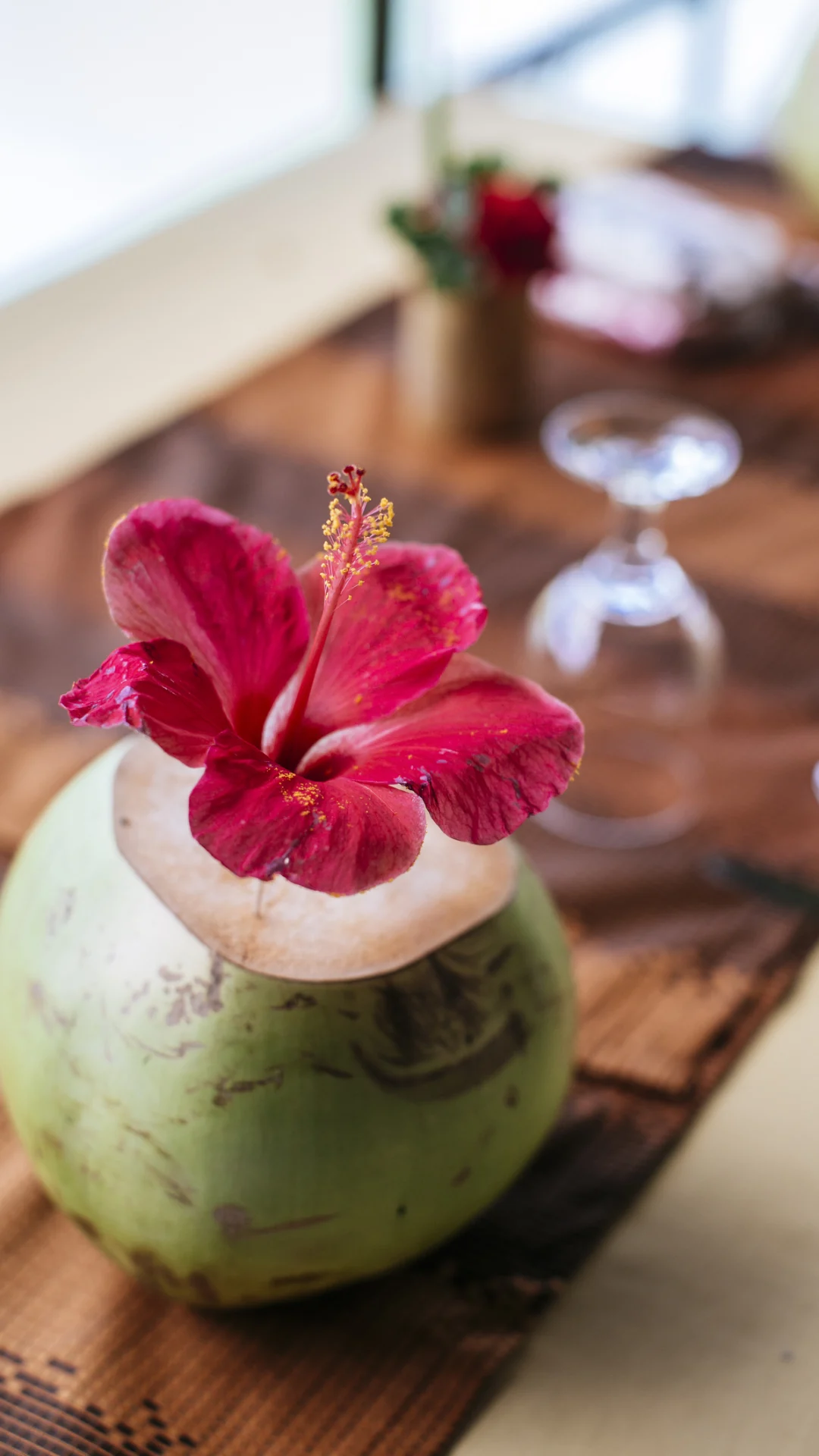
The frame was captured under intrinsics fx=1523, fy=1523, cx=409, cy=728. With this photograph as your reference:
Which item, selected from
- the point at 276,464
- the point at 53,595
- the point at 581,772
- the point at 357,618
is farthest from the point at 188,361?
the point at 357,618

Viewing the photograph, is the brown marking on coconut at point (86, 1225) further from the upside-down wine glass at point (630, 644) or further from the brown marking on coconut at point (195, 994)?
the upside-down wine glass at point (630, 644)

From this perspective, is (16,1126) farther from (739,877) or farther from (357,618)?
(739,877)

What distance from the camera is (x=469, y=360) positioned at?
0.74 meters

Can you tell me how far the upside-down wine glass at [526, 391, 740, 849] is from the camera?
0.53 metres

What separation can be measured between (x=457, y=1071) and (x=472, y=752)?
3.0 inches

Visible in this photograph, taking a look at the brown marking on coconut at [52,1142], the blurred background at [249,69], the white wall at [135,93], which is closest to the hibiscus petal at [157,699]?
the brown marking on coconut at [52,1142]

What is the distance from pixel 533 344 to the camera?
761 mm

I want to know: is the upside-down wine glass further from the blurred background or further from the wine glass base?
the blurred background

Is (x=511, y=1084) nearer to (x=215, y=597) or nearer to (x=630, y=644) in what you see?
(x=215, y=597)

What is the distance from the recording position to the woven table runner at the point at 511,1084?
349 millimetres

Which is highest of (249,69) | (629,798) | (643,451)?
(249,69)

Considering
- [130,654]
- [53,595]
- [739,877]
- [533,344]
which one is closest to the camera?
[130,654]

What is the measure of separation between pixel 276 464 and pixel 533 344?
15 cm

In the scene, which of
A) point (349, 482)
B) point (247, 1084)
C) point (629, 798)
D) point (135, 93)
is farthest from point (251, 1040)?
point (135, 93)
